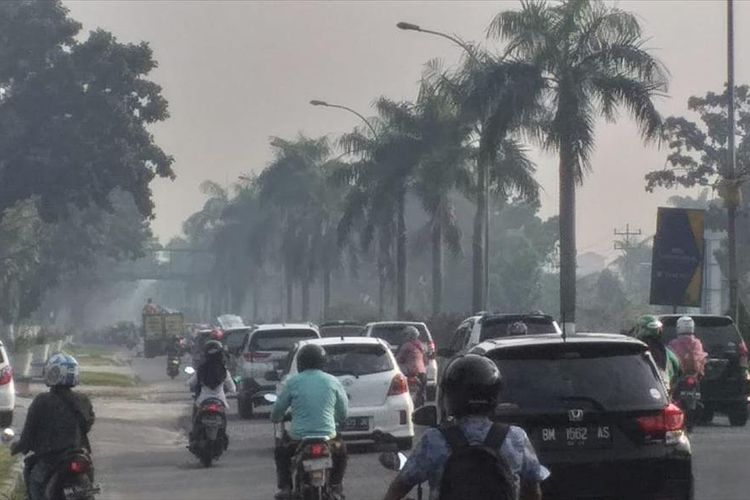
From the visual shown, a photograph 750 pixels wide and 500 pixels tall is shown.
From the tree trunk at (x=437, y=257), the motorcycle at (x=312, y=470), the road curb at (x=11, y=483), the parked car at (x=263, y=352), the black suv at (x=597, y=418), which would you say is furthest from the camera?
the tree trunk at (x=437, y=257)

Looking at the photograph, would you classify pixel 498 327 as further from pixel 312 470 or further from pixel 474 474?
pixel 474 474

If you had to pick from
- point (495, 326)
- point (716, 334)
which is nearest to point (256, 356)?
point (495, 326)

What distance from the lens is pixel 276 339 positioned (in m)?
34.1

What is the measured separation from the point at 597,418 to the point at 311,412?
267 cm

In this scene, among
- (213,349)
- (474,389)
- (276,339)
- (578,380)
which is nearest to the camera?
(474,389)

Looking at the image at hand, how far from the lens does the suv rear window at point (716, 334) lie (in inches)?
1129

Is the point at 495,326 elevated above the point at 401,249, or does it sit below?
below

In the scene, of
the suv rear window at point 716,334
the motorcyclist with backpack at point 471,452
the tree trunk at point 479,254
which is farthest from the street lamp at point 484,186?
the motorcyclist with backpack at point 471,452

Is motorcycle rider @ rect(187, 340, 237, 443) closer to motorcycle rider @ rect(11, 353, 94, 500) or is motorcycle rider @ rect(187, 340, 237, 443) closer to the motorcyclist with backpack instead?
motorcycle rider @ rect(11, 353, 94, 500)

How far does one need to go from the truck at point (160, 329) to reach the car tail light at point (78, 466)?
82.2 metres

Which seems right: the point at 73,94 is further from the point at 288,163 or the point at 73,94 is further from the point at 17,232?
the point at 288,163

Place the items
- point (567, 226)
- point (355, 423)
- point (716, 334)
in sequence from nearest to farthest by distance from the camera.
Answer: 1. point (355, 423)
2. point (716, 334)
3. point (567, 226)

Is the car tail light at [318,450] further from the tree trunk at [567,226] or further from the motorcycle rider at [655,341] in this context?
the tree trunk at [567,226]

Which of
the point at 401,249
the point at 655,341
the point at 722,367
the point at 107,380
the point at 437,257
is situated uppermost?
the point at 401,249
